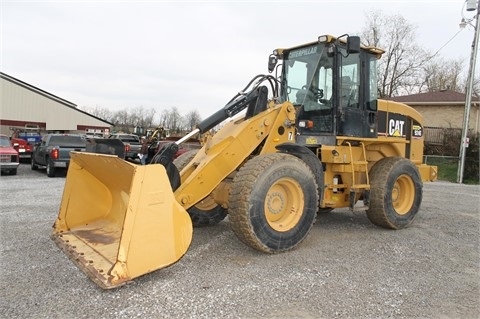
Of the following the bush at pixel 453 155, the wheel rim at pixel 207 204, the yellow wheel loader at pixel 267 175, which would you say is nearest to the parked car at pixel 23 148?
the wheel rim at pixel 207 204

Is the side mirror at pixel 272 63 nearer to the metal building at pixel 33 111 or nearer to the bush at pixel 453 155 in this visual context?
the bush at pixel 453 155

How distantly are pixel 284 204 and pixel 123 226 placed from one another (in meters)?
2.30

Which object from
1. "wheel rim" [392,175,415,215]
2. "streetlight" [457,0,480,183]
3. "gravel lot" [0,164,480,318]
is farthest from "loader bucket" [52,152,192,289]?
"streetlight" [457,0,480,183]

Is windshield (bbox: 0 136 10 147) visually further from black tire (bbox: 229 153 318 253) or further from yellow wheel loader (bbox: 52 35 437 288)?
black tire (bbox: 229 153 318 253)

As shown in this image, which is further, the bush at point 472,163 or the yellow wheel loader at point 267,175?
the bush at point 472,163

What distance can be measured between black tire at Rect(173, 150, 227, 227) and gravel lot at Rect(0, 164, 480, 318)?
170 mm

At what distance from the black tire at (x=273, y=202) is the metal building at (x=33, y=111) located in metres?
28.5

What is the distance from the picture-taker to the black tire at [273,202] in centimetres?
484

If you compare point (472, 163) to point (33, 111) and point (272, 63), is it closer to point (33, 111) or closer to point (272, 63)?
point (272, 63)

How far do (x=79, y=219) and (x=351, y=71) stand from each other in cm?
461

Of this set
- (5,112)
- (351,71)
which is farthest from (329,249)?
(5,112)

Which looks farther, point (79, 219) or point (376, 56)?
point (376, 56)

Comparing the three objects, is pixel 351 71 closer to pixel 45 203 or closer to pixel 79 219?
pixel 79 219

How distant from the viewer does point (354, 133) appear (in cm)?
657
